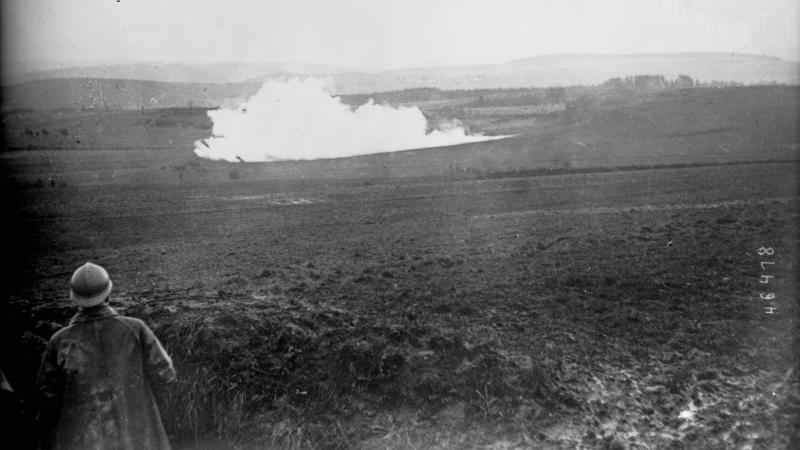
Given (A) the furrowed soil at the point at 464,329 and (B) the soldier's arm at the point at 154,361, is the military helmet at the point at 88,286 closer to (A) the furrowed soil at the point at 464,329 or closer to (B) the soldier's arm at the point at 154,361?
(B) the soldier's arm at the point at 154,361

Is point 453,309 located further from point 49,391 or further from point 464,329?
point 49,391

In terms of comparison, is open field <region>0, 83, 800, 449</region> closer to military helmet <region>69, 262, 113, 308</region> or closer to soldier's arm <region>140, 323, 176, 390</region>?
soldier's arm <region>140, 323, 176, 390</region>

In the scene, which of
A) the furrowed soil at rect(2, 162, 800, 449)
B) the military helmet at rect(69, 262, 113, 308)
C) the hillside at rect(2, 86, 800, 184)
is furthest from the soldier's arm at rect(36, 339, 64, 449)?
the hillside at rect(2, 86, 800, 184)

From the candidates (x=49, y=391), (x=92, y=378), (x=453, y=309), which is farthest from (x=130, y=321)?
(x=453, y=309)

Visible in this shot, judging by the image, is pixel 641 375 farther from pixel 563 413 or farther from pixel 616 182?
pixel 616 182

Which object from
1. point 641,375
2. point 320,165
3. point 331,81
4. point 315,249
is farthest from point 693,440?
point 331,81

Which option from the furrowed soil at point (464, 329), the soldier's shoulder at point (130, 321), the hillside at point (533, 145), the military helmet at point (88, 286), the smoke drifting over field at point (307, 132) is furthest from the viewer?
the smoke drifting over field at point (307, 132)

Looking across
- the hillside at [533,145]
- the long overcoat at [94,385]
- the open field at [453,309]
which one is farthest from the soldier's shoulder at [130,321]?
the hillside at [533,145]
